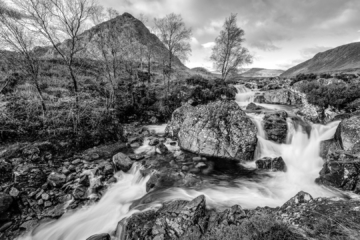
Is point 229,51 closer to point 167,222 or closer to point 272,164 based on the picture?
point 272,164

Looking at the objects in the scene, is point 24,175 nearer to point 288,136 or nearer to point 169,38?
point 288,136

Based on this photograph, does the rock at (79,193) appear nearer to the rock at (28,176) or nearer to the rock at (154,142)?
the rock at (28,176)

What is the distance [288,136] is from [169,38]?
721 inches

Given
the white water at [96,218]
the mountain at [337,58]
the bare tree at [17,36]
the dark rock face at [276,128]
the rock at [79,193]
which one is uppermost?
the mountain at [337,58]

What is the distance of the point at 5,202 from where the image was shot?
5996 millimetres

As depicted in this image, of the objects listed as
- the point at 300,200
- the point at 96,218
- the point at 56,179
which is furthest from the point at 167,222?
the point at 56,179

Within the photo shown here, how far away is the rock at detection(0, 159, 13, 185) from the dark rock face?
1608cm

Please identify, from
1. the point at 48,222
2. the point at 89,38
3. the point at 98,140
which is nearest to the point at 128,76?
the point at 89,38

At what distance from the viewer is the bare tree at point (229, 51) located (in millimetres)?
22359

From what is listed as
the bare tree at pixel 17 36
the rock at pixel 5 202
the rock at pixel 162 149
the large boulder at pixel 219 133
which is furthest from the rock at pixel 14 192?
the bare tree at pixel 17 36

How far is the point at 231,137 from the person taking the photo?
10453 mm

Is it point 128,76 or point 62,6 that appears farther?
point 128,76

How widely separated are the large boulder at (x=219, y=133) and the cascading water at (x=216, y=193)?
4.17ft

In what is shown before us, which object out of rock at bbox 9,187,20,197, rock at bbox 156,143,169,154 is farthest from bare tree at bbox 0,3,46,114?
rock at bbox 156,143,169,154
